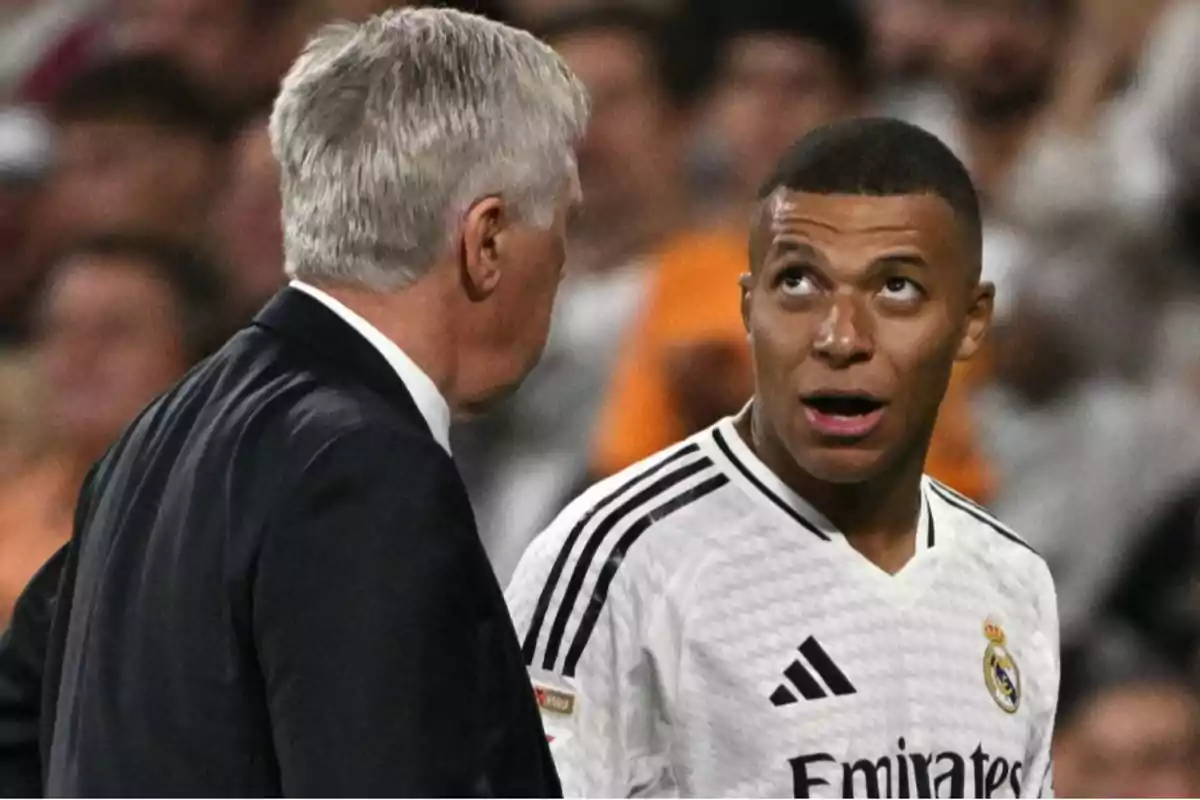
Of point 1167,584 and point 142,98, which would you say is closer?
point 1167,584

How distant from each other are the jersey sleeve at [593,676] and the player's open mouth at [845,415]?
181 mm

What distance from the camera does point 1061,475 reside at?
8.49 feet

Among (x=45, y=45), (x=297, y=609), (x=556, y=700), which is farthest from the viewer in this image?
(x=45, y=45)

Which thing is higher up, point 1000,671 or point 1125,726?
point 1000,671

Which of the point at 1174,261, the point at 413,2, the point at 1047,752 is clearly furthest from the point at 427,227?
the point at 1174,261

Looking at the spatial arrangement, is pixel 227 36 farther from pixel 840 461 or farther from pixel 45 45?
pixel 840 461

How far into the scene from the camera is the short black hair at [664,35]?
8.78 feet

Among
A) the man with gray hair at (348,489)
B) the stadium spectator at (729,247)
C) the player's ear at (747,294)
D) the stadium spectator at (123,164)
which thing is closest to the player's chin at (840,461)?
the player's ear at (747,294)

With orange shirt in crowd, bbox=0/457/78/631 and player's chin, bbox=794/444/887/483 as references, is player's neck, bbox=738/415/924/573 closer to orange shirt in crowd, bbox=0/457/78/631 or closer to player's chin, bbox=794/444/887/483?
player's chin, bbox=794/444/887/483

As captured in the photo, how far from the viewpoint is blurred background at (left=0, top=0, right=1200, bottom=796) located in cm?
255

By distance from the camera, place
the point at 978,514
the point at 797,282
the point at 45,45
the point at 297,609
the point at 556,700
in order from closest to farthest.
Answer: the point at 297,609 < the point at 556,700 < the point at 797,282 < the point at 978,514 < the point at 45,45


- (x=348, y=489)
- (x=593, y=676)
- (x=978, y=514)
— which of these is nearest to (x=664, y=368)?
(x=978, y=514)

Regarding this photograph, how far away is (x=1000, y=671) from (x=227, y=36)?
1810 mm

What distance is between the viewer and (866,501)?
140cm
